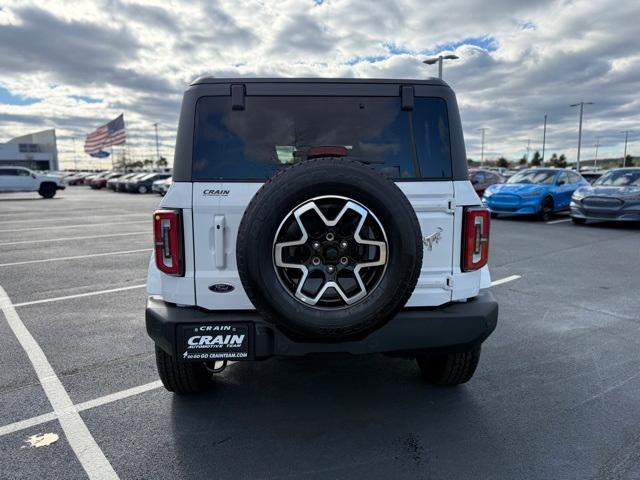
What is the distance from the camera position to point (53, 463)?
251cm

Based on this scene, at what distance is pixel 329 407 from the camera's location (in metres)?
3.11

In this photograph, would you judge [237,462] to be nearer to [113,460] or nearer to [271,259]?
[113,460]

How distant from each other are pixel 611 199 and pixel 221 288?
1224cm

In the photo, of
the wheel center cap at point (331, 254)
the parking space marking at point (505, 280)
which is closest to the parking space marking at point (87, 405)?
the wheel center cap at point (331, 254)

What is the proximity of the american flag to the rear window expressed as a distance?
45419 mm

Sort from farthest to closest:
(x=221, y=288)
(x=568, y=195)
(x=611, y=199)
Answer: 1. (x=568, y=195)
2. (x=611, y=199)
3. (x=221, y=288)

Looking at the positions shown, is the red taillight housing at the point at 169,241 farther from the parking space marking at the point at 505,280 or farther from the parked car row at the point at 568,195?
the parked car row at the point at 568,195

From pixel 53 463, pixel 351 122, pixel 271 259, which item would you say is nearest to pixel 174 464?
pixel 53 463

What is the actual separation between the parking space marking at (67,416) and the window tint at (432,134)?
2429 millimetres

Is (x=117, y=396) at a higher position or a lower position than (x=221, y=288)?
lower

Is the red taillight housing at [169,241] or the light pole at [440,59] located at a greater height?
the light pole at [440,59]

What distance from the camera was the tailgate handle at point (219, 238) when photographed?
8.71 ft

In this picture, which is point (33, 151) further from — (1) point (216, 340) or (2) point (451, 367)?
(2) point (451, 367)

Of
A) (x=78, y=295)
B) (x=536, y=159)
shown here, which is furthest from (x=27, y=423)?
(x=536, y=159)
